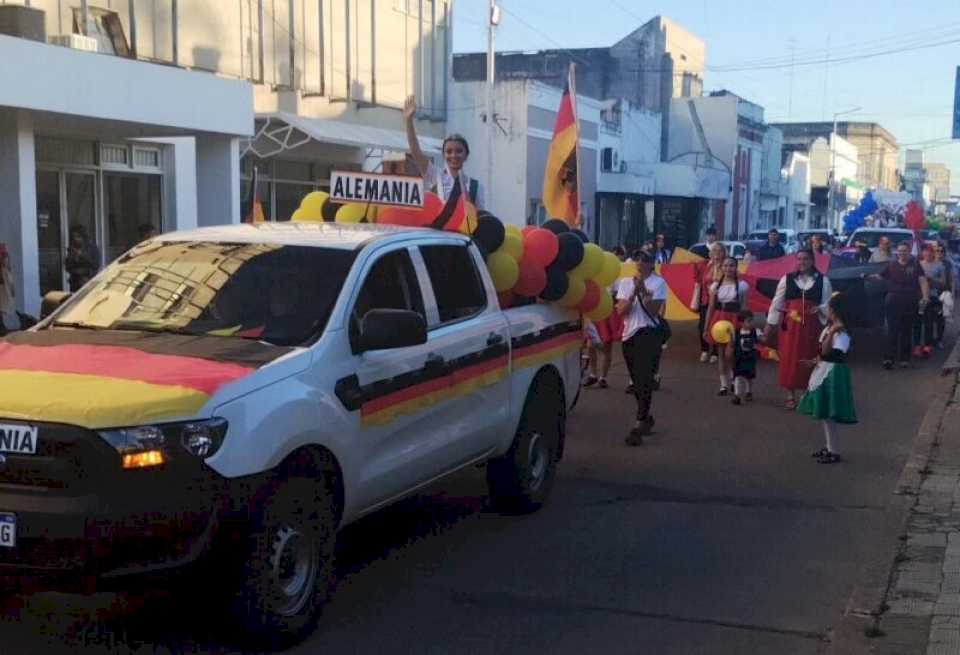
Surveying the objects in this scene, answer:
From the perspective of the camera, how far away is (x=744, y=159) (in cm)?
6088

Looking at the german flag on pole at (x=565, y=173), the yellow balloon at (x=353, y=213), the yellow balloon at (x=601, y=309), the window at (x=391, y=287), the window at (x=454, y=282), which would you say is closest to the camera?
the window at (x=391, y=287)

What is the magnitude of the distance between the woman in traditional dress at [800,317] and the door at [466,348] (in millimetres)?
5415

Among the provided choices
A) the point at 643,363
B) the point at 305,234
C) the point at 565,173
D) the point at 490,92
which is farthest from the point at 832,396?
the point at 490,92

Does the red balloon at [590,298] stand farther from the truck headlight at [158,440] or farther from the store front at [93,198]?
the store front at [93,198]

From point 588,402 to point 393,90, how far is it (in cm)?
1721

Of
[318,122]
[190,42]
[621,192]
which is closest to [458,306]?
[190,42]

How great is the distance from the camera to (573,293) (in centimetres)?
866

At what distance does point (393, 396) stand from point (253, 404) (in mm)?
1181

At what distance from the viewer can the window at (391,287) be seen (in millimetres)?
6035

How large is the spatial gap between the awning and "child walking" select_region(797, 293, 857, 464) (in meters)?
14.7

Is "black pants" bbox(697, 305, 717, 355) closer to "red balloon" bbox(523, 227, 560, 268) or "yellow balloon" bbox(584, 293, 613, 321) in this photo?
"yellow balloon" bbox(584, 293, 613, 321)

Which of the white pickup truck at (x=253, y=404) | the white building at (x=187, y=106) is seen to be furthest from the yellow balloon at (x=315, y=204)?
the white pickup truck at (x=253, y=404)

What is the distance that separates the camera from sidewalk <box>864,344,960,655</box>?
565cm

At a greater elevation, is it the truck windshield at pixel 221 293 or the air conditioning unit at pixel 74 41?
the air conditioning unit at pixel 74 41
